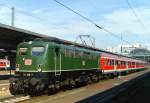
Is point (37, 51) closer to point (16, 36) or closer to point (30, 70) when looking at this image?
point (30, 70)

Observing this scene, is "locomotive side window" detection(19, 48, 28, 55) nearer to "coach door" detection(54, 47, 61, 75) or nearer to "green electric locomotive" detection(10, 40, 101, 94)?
"green electric locomotive" detection(10, 40, 101, 94)

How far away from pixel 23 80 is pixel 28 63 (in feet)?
3.78

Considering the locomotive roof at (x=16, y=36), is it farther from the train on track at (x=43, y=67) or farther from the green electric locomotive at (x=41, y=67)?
the green electric locomotive at (x=41, y=67)

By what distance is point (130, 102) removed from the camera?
19.1 m

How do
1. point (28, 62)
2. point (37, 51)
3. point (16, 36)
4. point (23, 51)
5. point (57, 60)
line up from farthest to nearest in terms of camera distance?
1. point (16, 36)
2. point (57, 60)
3. point (23, 51)
4. point (37, 51)
5. point (28, 62)

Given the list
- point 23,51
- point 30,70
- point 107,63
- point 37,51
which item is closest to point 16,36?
point 107,63

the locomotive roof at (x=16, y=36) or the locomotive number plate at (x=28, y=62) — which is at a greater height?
the locomotive roof at (x=16, y=36)

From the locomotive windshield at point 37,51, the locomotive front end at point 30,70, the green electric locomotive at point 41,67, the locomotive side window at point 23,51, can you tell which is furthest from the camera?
the locomotive side window at point 23,51

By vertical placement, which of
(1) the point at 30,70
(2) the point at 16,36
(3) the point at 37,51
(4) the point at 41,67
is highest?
(2) the point at 16,36

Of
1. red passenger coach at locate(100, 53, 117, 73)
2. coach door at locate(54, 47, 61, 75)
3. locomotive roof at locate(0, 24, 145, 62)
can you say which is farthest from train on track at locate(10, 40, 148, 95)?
red passenger coach at locate(100, 53, 117, 73)

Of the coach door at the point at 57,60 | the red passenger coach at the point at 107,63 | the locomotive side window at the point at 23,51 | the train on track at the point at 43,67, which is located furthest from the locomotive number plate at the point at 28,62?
the red passenger coach at the point at 107,63

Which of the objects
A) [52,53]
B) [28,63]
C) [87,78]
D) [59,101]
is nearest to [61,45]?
[52,53]

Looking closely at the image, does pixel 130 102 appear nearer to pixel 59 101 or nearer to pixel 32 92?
pixel 59 101

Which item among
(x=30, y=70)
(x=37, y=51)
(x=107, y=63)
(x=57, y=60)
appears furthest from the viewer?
(x=107, y=63)
